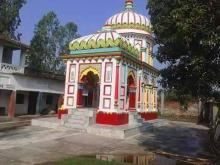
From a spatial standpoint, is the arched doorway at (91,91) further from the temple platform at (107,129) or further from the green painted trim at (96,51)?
the temple platform at (107,129)

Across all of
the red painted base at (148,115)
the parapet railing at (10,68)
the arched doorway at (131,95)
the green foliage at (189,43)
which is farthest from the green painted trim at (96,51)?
the green foliage at (189,43)

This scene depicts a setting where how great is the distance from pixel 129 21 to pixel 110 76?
8615 mm

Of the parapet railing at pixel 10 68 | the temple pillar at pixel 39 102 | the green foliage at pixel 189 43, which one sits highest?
the parapet railing at pixel 10 68

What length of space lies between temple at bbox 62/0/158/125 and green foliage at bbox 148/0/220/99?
7798 millimetres

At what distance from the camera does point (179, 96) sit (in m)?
10.8

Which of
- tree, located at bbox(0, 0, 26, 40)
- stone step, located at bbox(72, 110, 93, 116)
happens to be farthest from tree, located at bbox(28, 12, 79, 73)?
stone step, located at bbox(72, 110, 93, 116)

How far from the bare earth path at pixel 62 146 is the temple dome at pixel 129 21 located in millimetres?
11293

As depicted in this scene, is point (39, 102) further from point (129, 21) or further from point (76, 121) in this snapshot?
point (76, 121)

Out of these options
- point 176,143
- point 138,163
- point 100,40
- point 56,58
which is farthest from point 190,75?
point 56,58

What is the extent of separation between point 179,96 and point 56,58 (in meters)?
27.7

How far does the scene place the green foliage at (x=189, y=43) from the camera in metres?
8.72

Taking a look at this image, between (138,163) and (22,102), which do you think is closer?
(138,163)

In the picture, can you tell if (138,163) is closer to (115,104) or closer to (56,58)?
(115,104)

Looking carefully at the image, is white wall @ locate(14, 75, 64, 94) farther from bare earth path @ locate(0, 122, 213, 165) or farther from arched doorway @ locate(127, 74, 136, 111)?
arched doorway @ locate(127, 74, 136, 111)
